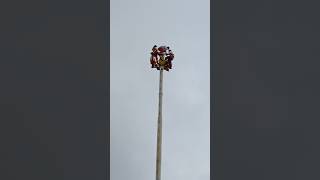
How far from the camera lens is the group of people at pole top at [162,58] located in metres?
19.0

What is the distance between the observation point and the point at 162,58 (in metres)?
19.0

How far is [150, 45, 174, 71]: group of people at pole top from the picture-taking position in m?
19.0
